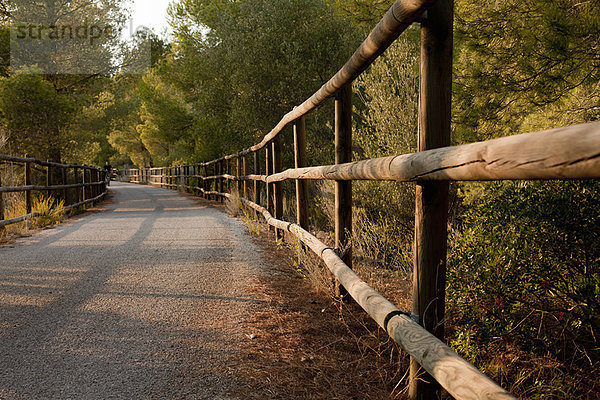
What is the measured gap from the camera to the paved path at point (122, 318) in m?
2.36

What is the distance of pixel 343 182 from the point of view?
11.4 feet

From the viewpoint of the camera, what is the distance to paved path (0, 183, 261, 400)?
2363mm

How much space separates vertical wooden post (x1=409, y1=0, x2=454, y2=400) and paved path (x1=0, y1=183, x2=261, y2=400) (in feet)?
3.27

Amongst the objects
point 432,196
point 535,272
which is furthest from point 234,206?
point 432,196

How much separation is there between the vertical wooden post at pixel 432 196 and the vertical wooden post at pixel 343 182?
4.35ft

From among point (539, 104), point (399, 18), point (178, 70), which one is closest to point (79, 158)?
point (178, 70)

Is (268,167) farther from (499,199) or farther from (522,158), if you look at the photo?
(522,158)

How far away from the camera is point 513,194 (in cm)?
256

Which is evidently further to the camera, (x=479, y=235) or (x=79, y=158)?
(x=79, y=158)

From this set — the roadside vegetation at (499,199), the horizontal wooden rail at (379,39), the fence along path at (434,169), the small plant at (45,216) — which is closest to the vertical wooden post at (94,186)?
the roadside vegetation at (499,199)

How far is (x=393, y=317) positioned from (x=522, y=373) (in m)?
0.69

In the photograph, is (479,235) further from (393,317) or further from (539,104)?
(539,104)

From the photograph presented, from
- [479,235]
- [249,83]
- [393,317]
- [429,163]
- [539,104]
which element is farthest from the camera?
[249,83]

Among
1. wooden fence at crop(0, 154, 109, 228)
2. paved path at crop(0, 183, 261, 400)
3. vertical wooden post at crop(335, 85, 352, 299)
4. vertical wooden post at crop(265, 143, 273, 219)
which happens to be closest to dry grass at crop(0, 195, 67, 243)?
wooden fence at crop(0, 154, 109, 228)
